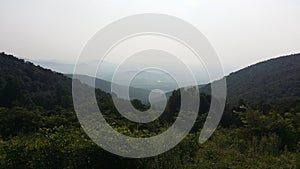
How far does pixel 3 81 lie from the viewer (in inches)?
1283

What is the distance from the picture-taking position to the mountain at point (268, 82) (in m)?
33.6

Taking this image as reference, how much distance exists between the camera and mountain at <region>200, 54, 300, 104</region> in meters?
33.6

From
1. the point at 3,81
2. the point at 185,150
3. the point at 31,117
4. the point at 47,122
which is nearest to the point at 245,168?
the point at 185,150

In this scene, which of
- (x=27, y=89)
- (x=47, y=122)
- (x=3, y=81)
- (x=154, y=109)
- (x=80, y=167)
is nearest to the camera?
(x=80, y=167)

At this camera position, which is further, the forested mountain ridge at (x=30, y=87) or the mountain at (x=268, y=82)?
the mountain at (x=268, y=82)

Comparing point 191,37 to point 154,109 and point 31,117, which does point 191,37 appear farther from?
point 31,117

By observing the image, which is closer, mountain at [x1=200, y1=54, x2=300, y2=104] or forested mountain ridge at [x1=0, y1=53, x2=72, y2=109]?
forested mountain ridge at [x1=0, y1=53, x2=72, y2=109]

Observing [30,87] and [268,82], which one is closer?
[30,87]

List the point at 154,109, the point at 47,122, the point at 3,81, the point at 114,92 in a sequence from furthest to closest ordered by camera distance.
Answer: the point at 3,81 < the point at 47,122 < the point at 154,109 < the point at 114,92

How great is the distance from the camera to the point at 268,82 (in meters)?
41.5

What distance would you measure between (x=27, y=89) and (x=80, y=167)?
32.3m

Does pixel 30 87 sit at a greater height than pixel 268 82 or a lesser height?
lesser

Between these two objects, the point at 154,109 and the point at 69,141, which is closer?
the point at 69,141

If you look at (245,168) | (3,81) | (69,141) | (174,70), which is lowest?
(245,168)
